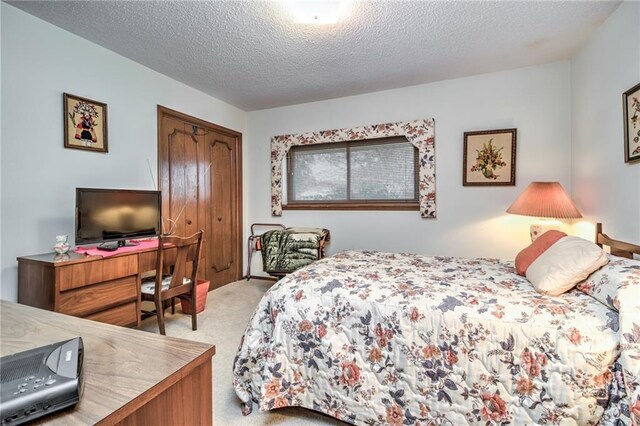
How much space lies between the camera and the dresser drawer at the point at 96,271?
1.90 meters

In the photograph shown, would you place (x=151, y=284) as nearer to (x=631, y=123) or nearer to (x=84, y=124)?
(x=84, y=124)

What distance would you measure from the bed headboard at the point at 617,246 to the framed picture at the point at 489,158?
961mm

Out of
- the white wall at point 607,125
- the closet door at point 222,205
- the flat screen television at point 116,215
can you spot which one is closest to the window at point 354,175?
the closet door at point 222,205

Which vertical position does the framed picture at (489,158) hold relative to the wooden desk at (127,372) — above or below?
above

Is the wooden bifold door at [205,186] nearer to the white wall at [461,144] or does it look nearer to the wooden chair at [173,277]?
the wooden chair at [173,277]

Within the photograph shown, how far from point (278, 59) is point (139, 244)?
2061 millimetres

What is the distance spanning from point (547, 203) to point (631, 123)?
0.76 metres

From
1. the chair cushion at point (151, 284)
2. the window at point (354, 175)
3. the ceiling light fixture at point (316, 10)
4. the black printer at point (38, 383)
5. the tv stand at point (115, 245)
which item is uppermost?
the ceiling light fixture at point (316, 10)

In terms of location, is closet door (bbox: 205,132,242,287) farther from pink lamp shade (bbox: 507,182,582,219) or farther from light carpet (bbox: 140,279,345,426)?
pink lamp shade (bbox: 507,182,582,219)

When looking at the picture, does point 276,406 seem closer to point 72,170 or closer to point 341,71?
point 72,170

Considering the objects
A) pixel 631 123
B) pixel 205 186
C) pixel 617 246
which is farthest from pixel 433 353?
pixel 205 186

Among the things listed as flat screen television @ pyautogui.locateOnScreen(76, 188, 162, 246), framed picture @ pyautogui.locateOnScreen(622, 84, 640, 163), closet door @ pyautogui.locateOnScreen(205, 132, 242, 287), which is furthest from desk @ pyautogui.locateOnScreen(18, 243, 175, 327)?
framed picture @ pyautogui.locateOnScreen(622, 84, 640, 163)

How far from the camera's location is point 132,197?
252 centimetres

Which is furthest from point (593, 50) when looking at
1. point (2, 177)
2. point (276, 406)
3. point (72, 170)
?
point (2, 177)
